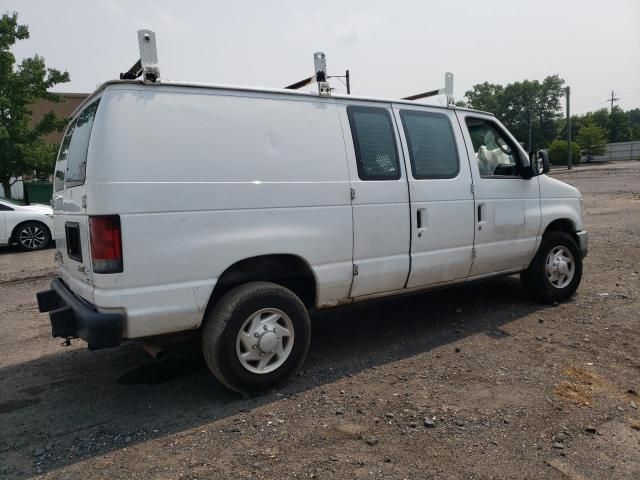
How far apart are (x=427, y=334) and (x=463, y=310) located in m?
0.93

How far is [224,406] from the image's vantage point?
368 cm

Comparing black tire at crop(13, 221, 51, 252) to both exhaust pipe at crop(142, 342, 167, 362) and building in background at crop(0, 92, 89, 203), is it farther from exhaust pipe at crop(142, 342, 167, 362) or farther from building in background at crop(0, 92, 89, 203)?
building in background at crop(0, 92, 89, 203)

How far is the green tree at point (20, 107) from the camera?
1720cm

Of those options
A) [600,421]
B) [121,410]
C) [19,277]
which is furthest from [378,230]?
[19,277]

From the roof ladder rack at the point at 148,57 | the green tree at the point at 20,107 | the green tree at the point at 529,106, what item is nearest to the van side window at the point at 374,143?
the roof ladder rack at the point at 148,57

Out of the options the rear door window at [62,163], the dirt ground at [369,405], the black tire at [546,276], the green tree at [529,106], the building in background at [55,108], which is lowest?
the dirt ground at [369,405]

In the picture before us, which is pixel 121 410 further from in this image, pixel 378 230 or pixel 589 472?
pixel 589 472

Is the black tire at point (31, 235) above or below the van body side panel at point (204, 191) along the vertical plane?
below

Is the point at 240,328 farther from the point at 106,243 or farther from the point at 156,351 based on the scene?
the point at 106,243

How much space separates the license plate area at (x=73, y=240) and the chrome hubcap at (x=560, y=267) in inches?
187

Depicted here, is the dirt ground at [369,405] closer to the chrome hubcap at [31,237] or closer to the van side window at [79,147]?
the van side window at [79,147]

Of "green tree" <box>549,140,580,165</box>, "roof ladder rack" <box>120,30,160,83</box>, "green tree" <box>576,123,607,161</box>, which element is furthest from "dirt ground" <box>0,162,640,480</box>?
"green tree" <box>576,123,607,161</box>

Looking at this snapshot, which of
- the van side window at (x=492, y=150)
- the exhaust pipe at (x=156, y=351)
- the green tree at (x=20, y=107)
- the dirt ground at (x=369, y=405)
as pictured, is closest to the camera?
the dirt ground at (x=369, y=405)

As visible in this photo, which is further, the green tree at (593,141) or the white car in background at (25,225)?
the green tree at (593,141)
